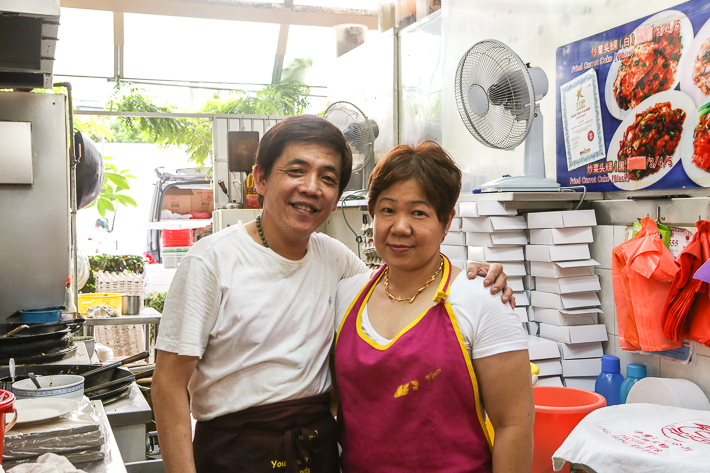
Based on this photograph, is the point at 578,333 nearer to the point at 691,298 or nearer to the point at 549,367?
the point at 549,367

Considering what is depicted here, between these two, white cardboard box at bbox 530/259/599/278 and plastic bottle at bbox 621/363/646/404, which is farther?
white cardboard box at bbox 530/259/599/278

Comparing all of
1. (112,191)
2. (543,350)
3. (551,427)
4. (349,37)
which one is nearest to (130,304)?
(112,191)

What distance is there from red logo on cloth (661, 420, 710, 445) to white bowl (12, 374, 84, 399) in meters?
1.87

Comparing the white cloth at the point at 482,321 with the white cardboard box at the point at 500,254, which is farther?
the white cardboard box at the point at 500,254

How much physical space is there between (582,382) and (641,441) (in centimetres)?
87

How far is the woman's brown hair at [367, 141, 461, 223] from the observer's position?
150 centimetres

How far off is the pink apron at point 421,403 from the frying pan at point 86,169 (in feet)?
9.90

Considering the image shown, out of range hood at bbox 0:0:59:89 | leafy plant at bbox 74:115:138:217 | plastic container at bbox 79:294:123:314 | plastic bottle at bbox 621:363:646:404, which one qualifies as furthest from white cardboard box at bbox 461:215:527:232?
leafy plant at bbox 74:115:138:217

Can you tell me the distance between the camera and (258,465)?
1441 millimetres

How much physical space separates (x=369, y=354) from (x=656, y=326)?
1479 millimetres

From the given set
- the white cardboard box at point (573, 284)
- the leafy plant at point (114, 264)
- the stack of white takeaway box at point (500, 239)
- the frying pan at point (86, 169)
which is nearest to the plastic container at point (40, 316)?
the frying pan at point (86, 169)

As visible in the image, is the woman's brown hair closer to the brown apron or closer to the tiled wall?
the brown apron

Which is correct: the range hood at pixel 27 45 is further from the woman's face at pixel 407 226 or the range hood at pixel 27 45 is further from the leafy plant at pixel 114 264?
the leafy plant at pixel 114 264

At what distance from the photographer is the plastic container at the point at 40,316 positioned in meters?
3.05
